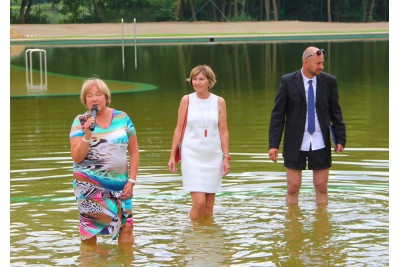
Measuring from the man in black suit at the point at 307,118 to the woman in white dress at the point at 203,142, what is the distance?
0.62 metres

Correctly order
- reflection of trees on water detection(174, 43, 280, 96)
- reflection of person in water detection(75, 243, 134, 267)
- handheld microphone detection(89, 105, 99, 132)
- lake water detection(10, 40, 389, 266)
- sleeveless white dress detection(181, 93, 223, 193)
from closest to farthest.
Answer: handheld microphone detection(89, 105, 99, 132) < reflection of person in water detection(75, 243, 134, 267) < lake water detection(10, 40, 389, 266) < sleeveless white dress detection(181, 93, 223, 193) < reflection of trees on water detection(174, 43, 280, 96)

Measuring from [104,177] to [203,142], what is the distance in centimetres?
163

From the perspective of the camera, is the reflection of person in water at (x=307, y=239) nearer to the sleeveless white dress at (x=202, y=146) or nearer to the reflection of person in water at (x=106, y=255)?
→ the sleeveless white dress at (x=202, y=146)

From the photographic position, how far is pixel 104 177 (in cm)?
837

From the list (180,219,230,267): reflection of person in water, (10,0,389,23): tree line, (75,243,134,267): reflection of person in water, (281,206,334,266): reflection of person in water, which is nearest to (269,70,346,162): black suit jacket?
(281,206,334,266): reflection of person in water

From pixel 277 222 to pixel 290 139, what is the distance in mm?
858

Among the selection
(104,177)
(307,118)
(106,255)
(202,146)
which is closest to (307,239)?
Result: (202,146)

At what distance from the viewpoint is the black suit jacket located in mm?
10188

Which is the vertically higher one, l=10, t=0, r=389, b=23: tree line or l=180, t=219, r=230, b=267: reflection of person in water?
l=10, t=0, r=389, b=23: tree line

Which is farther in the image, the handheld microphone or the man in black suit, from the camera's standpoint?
the man in black suit

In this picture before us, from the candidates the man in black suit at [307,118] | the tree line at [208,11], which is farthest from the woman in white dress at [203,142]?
the tree line at [208,11]

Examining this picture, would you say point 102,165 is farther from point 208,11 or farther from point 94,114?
point 208,11

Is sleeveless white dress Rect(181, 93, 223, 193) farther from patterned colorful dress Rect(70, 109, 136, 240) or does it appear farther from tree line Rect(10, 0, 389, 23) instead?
tree line Rect(10, 0, 389, 23)

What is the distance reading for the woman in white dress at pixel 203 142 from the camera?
32.1 ft
